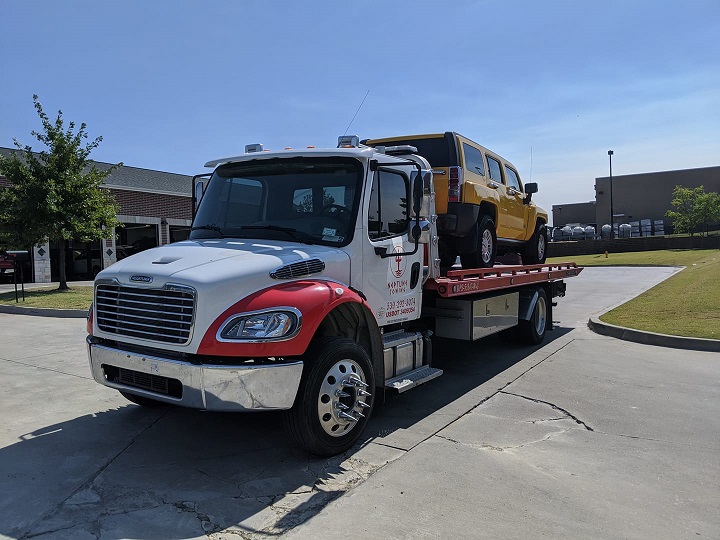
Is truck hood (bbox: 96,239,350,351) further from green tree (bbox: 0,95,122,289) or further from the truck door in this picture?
green tree (bbox: 0,95,122,289)

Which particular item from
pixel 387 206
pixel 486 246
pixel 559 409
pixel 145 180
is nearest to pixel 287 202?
pixel 387 206

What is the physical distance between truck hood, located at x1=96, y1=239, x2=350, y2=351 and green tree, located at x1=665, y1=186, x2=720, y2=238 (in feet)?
158

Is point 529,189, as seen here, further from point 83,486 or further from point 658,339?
point 83,486

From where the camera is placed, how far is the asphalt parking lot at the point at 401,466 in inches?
131

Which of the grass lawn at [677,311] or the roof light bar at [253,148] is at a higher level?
the roof light bar at [253,148]

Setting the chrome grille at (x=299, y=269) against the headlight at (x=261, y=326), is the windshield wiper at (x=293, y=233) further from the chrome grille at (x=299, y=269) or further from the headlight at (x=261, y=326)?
the headlight at (x=261, y=326)

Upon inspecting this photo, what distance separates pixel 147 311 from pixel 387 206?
2.31m

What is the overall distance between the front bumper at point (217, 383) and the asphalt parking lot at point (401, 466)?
0.59 metres

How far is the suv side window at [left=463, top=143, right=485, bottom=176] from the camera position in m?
7.23

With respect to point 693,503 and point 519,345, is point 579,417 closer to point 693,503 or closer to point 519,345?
point 693,503

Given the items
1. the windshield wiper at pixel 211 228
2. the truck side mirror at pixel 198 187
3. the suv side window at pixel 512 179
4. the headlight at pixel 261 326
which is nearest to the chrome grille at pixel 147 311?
the headlight at pixel 261 326

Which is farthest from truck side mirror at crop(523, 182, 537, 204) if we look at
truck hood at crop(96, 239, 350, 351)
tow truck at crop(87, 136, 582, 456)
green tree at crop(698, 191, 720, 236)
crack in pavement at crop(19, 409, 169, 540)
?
green tree at crop(698, 191, 720, 236)

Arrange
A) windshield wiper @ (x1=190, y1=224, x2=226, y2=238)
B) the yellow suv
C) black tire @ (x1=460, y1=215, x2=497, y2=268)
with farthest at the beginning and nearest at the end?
black tire @ (x1=460, y1=215, x2=497, y2=268) < the yellow suv < windshield wiper @ (x1=190, y1=224, x2=226, y2=238)

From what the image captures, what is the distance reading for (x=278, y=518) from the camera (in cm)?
339
